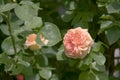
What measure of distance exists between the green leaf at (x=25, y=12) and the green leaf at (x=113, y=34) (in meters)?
0.24

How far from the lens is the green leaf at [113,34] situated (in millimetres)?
1024

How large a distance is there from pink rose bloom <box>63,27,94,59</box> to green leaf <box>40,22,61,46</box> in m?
0.04

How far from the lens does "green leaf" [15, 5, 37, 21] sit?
35.2 inches

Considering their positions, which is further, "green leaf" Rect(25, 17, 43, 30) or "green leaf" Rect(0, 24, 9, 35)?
"green leaf" Rect(0, 24, 9, 35)

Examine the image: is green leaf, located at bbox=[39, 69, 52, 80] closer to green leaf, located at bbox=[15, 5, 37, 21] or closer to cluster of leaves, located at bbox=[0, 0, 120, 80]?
cluster of leaves, located at bbox=[0, 0, 120, 80]

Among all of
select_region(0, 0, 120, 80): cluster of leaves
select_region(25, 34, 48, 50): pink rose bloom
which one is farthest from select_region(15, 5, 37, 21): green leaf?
select_region(25, 34, 48, 50): pink rose bloom

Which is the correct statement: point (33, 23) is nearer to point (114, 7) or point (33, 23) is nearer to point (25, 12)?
point (25, 12)

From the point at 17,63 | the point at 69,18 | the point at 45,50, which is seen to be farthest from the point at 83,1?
the point at 17,63

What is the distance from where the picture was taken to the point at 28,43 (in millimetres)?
1023

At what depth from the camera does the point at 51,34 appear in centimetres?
98

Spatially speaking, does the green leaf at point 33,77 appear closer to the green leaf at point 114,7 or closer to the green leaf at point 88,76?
the green leaf at point 88,76

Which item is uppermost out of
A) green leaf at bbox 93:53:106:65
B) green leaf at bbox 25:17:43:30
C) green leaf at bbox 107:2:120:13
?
green leaf at bbox 107:2:120:13

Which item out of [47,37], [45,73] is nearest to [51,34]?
[47,37]

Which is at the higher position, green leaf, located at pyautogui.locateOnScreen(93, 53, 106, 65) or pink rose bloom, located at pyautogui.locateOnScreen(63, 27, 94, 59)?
pink rose bloom, located at pyautogui.locateOnScreen(63, 27, 94, 59)
